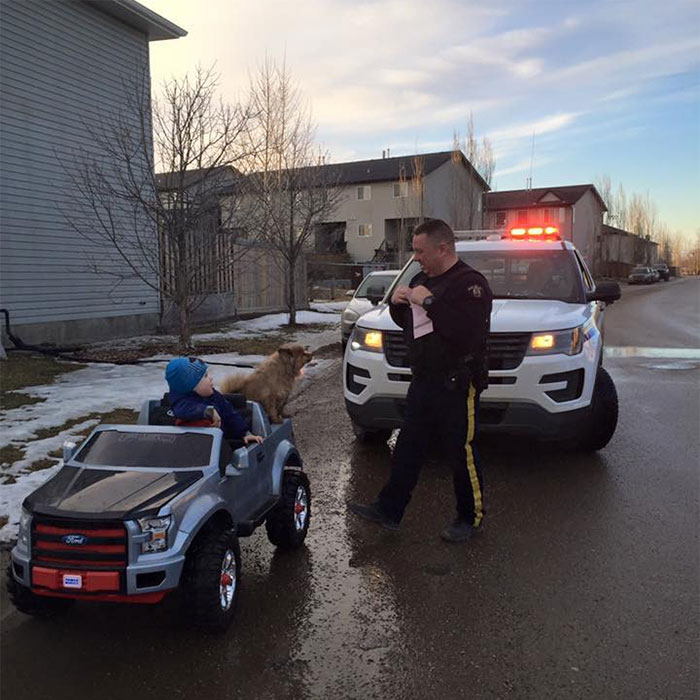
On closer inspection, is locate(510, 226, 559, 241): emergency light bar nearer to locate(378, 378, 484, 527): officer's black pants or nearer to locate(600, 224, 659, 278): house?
locate(378, 378, 484, 527): officer's black pants

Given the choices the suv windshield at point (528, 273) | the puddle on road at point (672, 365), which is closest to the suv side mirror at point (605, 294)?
the suv windshield at point (528, 273)

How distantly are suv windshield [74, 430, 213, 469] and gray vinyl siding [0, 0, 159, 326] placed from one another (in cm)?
1012

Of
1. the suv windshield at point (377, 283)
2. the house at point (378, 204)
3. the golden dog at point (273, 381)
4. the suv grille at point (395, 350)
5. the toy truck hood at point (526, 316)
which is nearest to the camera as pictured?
the golden dog at point (273, 381)

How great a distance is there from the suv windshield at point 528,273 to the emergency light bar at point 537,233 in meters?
0.87

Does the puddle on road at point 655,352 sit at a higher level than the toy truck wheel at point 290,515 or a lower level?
lower

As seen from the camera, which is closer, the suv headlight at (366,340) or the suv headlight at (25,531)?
the suv headlight at (25,531)

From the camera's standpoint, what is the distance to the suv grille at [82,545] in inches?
103

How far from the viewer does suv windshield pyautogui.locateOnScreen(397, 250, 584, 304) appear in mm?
6359

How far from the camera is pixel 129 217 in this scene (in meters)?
14.5

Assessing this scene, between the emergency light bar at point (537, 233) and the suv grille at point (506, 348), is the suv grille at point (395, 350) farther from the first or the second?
the emergency light bar at point (537, 233)

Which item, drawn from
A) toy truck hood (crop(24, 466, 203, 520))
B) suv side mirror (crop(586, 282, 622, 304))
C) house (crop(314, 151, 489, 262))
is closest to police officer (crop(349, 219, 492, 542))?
toy truck hood (crop(24, 466, 203, 520))

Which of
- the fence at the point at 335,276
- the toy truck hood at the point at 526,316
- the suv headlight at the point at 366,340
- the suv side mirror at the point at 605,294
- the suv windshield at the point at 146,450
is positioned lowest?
the fence at the point at 335,276

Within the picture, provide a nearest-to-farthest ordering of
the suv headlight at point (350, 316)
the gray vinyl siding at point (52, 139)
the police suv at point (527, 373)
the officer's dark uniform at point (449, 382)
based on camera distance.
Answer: the officer's dark uniform at point (449, 382) < the police suv at point (527, 373) < the gray vinyl siding at point (52, 139) < the suv headlight at point (350, 316)

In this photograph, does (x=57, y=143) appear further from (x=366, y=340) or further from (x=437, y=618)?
(x=437, y=618)
